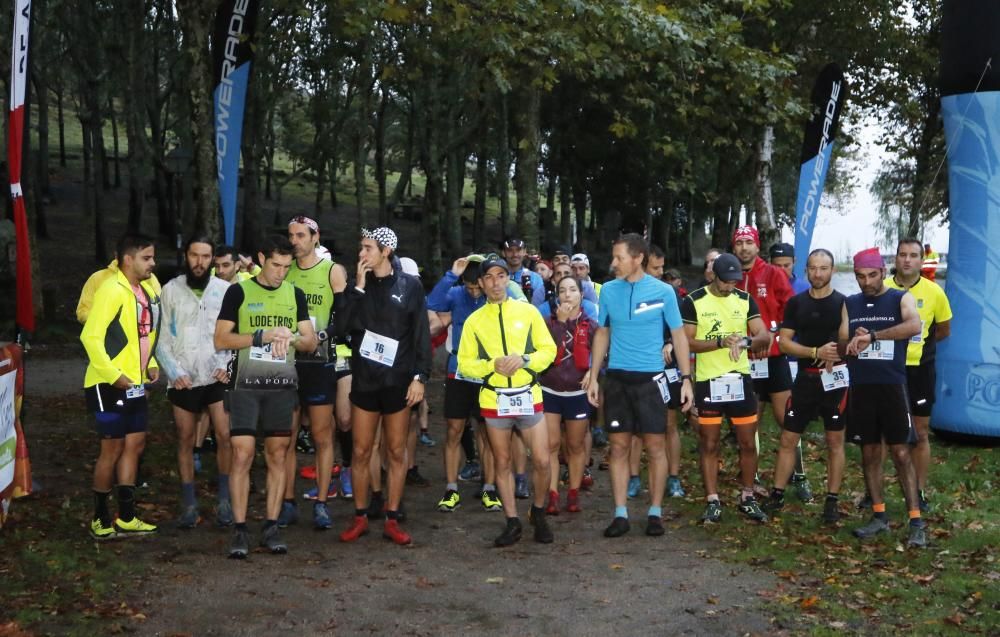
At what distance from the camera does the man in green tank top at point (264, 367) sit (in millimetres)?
7988

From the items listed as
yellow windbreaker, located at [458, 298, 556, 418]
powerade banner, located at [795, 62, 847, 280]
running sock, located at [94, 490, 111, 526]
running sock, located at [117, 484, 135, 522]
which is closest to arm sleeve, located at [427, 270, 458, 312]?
yellow windbreaker, located at [458, 298, 556, 418]

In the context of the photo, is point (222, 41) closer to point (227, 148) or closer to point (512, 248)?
point (227, 148)

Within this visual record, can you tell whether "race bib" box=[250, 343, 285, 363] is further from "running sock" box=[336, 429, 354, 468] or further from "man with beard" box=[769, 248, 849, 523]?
"man with beard" box=[769, 248, 849, 523]

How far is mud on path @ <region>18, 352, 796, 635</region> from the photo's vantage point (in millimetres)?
6672

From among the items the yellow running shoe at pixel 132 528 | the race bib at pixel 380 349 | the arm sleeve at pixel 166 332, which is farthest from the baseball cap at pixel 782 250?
the yellow running shoe at pixel 132 528

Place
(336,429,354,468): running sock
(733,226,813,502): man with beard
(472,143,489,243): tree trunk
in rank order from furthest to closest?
(472,143,489,243): tree trunk, (733,226,813,502): man with beard, (336,429,354,468): running sock

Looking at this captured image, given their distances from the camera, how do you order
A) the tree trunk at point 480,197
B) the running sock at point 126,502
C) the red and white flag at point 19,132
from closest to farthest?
the red and white flag at point 19,132 < the running sock at point 126,502 < the tree trunk at point 480,197

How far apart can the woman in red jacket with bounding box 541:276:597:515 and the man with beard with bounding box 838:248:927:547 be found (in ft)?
7.37

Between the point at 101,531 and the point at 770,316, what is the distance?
6136mm

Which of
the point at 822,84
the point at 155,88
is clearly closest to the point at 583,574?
the point at 822,84

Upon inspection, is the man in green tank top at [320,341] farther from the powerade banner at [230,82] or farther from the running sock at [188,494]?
the powerade banner at [230,82]

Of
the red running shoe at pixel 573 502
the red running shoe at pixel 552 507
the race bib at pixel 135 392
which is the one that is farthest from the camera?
the red running shoe at pixel 573 502

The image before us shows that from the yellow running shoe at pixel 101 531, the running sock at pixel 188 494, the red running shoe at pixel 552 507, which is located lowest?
the red running shoe at pixel 552 507

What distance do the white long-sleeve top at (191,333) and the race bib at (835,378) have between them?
189 inches
